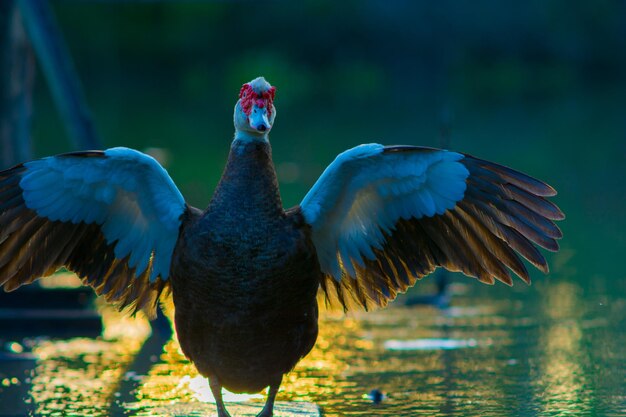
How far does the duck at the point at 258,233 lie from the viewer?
5.97m

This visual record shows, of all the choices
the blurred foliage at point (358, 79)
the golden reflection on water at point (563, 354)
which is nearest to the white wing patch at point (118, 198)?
the golden reflection on water at point (563, 354)

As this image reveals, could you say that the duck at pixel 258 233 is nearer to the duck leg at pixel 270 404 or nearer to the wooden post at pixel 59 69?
the duck leg at pixel 270 404

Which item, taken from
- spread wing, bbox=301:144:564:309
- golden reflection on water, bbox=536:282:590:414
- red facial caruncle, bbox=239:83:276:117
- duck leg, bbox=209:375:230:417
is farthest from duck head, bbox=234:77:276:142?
golden reflection on water, bbox=536:282:590:414

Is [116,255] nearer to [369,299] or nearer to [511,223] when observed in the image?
[369,299]

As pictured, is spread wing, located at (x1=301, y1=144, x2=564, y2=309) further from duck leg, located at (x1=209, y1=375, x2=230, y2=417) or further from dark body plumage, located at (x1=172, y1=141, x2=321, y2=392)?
duck leg, located at (x1=209, y1=375, x2=230, y2=417)

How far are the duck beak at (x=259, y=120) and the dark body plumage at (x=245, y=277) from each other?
17 centimetres

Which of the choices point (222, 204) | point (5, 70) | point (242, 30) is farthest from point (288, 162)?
point (242, 30)

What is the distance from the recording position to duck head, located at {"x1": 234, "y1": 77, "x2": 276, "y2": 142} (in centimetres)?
590

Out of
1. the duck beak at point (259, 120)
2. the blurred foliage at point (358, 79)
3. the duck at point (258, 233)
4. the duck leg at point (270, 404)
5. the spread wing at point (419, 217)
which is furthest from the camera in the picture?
the blurred foliage at point (358, 79)

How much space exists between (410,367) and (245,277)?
2225mm

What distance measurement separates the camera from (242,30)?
141ft

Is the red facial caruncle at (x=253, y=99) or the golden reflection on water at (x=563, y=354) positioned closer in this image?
the red facial caruncle at (x=253, y=99)

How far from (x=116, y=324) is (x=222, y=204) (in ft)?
11.9

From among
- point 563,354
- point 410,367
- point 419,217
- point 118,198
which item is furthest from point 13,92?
point 563,354
